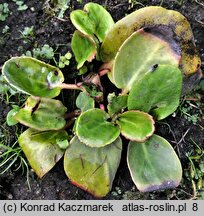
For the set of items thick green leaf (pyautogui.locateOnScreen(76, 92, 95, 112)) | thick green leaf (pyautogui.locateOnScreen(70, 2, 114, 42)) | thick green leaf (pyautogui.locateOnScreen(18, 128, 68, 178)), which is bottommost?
thick green leaf (pyautogui.locateOnScreen(18, 128, 68, 178))

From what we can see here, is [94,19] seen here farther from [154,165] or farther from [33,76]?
[154,165]

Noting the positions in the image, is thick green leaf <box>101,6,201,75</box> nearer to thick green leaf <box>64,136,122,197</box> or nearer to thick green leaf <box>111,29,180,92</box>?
thick green leaf <box>111,29,180,92</box>

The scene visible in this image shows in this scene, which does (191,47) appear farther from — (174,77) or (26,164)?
(26,164)

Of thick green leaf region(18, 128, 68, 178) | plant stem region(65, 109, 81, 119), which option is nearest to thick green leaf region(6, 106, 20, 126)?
thick green leaf region(18, 128, 68, 178)

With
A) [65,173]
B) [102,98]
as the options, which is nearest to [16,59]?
[102,98]

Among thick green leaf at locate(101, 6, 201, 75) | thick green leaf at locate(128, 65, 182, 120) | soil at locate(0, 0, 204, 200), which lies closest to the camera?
thick green leaf at locate(128, 65, 182, 120)

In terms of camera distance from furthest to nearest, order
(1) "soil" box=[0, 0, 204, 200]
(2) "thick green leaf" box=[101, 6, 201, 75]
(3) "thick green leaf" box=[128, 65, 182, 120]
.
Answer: (1) "soil" box=[0, 0, 204, 200] → (2) "thick green leaf" box=[101, 6, 201, 75] → (3) "thick green leaf" box=[128, 65, 182, 120]

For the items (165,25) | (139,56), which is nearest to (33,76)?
(139,56)
